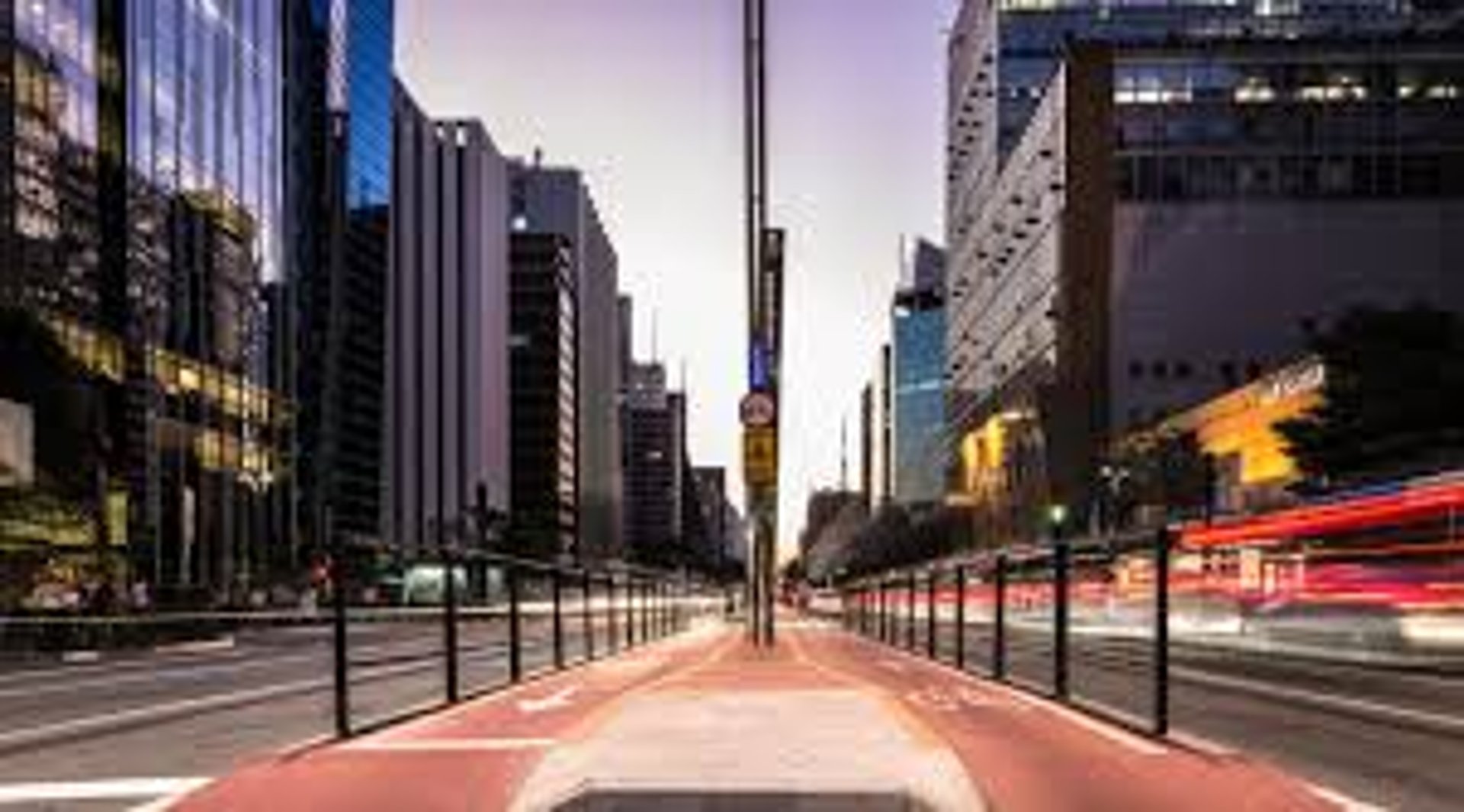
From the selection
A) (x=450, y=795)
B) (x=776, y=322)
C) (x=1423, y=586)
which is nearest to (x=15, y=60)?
(x=776, y=322)

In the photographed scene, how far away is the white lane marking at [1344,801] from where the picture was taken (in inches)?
454

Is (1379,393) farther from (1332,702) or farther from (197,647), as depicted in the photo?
(1332,702)

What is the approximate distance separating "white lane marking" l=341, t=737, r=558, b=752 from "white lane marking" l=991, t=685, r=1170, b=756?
3.00 meters

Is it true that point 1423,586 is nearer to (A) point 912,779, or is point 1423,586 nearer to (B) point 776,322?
(B) point 776,322

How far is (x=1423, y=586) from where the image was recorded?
3303 centimetres

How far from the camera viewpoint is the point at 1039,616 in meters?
21.7

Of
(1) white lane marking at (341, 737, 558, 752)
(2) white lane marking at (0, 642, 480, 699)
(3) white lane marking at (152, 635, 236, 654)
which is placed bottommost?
(3) white lane marking at (152, 635, 236, 654)

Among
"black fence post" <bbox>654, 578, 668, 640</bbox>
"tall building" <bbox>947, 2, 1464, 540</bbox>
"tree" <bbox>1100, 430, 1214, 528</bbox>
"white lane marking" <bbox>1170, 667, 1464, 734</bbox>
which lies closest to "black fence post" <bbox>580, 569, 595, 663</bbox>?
"white lane marking" <bbox>1170, 667, 1464, 734</bbox>

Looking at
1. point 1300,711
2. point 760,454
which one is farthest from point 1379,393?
point 1300,711

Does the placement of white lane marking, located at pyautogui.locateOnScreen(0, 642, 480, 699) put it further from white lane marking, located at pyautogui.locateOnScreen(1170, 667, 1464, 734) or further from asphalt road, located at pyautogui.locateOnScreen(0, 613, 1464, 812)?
white lane marking, located at pyautogui.locateOnScreen(1170, 667, 1464, 734)

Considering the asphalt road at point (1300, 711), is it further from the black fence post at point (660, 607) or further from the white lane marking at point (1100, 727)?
the black fence post at point (660, 607)

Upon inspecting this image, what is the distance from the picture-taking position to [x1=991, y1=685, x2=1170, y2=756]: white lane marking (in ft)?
44.0

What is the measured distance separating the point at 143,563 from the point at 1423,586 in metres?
82.8

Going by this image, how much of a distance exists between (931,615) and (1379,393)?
72.6 meters
